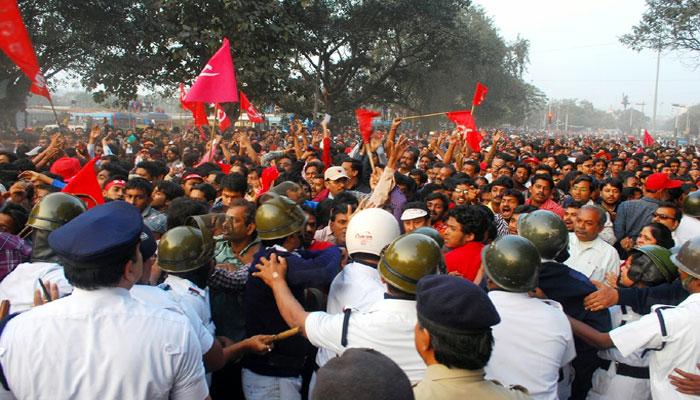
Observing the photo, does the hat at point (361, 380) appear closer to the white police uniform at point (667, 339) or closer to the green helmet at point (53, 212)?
the white police uniform at point (667, 339)

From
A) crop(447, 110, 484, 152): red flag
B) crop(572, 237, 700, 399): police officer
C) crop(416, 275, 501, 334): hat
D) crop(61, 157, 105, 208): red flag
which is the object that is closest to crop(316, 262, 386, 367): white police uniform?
crop(416, 275, 501, 334): hat

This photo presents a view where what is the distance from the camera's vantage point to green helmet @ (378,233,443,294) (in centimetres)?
241

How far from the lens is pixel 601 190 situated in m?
7.16

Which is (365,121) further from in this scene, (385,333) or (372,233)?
(385,333)

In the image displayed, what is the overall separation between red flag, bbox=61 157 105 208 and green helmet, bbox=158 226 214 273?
2514 mm

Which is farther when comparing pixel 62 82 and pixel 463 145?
pixel 62 82

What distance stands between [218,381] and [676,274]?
8.91ft

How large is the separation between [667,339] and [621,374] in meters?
0.70

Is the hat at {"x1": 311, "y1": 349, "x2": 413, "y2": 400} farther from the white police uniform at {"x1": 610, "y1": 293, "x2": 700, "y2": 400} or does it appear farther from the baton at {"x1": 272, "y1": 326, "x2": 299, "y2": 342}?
the white police uniform at {"x1": 610, "y1": 293, "x2": 700, "y2": 400}

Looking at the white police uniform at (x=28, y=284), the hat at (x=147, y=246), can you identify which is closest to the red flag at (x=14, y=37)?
the white police uniform at (x=28, y=284)

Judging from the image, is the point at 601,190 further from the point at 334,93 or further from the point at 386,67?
the point at 386,67

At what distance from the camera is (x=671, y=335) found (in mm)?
2664

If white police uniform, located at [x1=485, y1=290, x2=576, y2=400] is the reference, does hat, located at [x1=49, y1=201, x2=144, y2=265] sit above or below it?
above

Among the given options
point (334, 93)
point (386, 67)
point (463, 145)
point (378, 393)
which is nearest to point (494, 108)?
point (386, 67)
